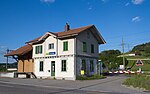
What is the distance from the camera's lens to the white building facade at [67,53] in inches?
1149

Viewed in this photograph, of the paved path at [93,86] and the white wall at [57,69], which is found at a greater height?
the white wall at [57,69]

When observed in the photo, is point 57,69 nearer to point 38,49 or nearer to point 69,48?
point 69,48

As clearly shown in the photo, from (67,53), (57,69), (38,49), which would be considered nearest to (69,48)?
(67,53)

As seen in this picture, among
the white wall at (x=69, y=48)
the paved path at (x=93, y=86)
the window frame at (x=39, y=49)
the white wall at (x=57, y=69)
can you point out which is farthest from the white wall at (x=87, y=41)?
the paved path at (x=93, y=86)

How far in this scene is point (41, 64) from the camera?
33.5 m

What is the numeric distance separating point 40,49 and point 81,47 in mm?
7247

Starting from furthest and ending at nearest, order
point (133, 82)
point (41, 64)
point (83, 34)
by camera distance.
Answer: point (41, 64) → point (83, 34) → point (133, 82)

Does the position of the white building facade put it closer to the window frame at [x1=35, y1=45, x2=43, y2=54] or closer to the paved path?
the window frame at [x1=35, y1=45, x2=43, y2=54]

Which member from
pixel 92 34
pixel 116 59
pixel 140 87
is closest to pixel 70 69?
pixel 92 34

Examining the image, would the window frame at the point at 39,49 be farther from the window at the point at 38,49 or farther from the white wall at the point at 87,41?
the white wall at the point at 87,41

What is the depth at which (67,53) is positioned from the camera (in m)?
29.8

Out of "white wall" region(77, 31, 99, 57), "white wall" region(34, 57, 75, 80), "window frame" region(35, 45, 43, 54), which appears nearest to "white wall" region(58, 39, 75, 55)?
"white wall" region(34, 57, 75, 80)

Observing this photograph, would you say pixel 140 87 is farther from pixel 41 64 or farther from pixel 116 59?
pixel 116 59

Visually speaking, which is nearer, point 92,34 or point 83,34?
point 83,34
